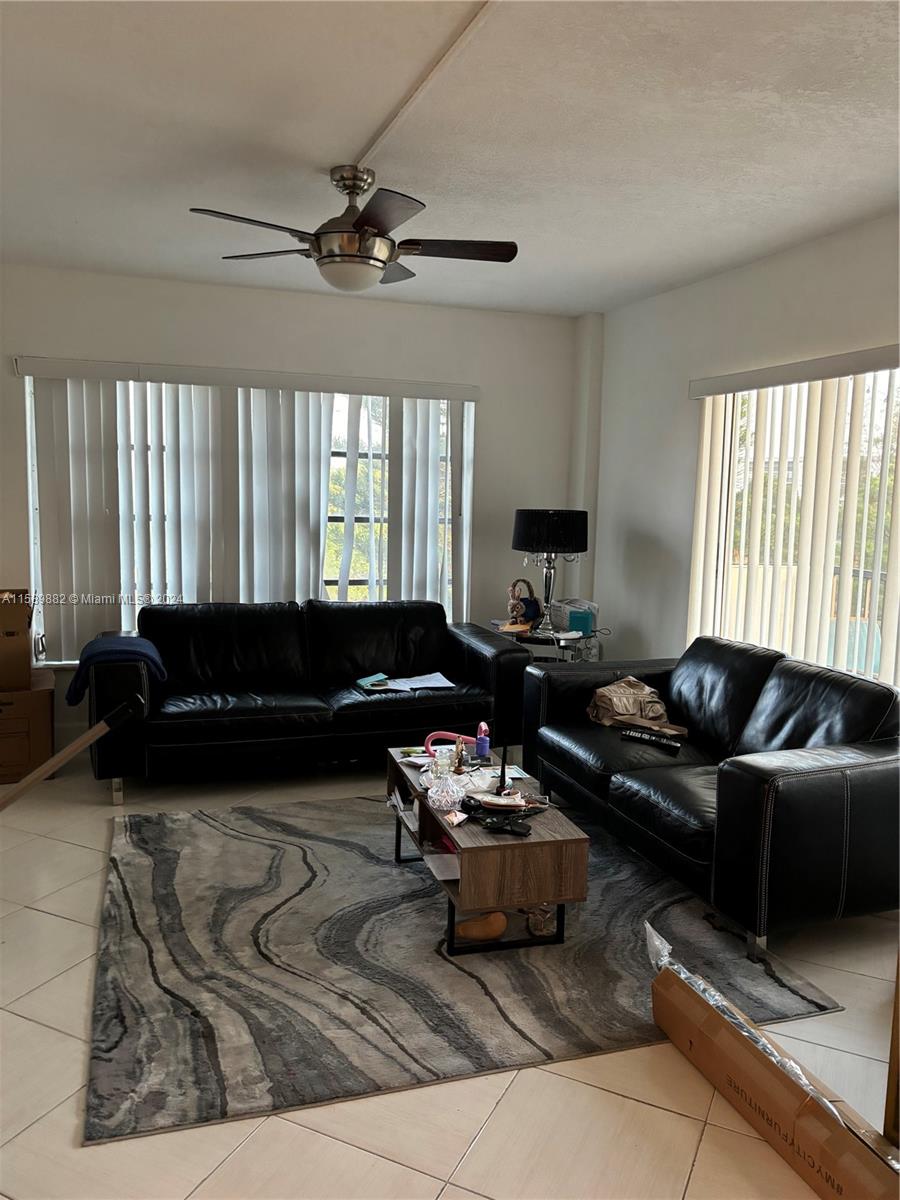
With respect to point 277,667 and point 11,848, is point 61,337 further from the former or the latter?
point 11,848

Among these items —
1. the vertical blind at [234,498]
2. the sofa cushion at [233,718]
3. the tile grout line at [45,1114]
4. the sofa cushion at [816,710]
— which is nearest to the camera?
the tile grout line at [45,1114]

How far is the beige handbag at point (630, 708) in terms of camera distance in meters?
3.90

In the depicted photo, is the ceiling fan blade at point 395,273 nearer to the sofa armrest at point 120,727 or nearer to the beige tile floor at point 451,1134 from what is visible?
the sofa armrest at point 120,727

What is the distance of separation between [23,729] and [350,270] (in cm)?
283

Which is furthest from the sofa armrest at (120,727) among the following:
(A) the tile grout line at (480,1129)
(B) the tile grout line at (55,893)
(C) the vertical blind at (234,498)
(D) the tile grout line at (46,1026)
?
(A) the tile grout line at (480,1129)

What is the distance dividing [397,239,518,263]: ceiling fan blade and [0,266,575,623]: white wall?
7.49ft

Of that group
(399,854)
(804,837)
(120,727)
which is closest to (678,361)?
(804,837)

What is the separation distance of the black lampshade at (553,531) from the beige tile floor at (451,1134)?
2.77m

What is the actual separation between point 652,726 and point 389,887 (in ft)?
4.57

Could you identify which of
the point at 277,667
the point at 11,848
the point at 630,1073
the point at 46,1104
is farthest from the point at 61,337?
the point at 630,1073

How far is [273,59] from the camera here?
7.45 ft

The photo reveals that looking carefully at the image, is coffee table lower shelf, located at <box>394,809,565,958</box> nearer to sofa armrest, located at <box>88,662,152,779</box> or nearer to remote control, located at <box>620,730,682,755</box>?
remote control, located at <box>620,730,682,755</box>

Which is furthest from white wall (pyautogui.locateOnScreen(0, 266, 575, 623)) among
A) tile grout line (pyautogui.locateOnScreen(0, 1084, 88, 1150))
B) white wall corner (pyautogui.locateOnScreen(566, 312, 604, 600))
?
tile grout line (pyautogui.locateOnScreen(0, 1084, 88, 1150))

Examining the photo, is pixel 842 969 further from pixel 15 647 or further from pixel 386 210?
pixel 15 647
